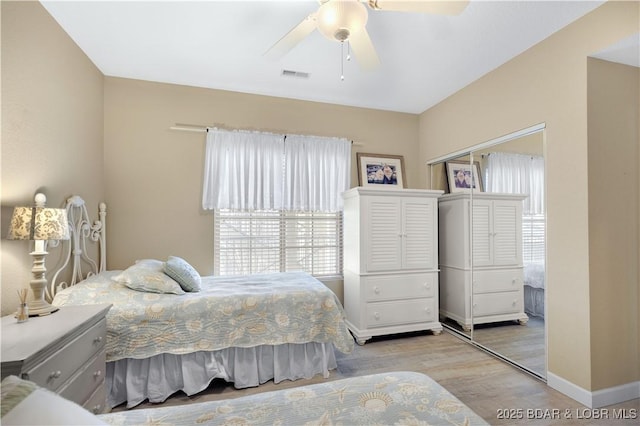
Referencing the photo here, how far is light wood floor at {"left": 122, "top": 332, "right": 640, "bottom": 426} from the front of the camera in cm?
215

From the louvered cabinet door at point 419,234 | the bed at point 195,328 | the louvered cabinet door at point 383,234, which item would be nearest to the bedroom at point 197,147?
the bed at point 195,328

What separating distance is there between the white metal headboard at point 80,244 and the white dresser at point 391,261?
260cm

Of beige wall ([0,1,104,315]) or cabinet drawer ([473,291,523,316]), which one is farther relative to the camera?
cabinet drawer ([473,291,523,316])

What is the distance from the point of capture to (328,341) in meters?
2.57

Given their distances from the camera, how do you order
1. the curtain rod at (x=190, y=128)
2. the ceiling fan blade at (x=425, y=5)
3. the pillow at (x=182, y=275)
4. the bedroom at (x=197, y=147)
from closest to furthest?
the ceiling fan blade at (x=425, y=5) → the bedroom at (x=197, y=147) → the pillow at (x=182, y=275) → the curtain rod at (x=190, y=128)

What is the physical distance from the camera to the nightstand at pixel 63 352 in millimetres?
1240

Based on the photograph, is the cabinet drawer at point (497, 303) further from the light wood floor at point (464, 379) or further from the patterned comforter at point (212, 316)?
the patterned comforter at point (212, 316)

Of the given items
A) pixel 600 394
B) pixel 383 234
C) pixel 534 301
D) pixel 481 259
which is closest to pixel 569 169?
pixel 534 301

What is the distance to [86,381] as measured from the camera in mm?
1632

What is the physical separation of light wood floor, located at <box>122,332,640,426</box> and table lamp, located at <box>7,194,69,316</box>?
105 centimetres

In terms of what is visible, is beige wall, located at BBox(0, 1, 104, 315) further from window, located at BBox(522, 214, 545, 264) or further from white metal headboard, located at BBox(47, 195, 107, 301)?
window, located at BBox(522, 214, 545, 264)

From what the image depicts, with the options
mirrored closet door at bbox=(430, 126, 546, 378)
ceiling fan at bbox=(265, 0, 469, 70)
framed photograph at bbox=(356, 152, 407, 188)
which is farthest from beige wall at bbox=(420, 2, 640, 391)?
framed photograph at bbox=(356, 152, 407, 188)

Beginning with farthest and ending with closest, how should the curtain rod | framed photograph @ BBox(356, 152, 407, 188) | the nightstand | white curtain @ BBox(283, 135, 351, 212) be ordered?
framed photograph @ BBox(356, 152, 407, 188) < white curtain @ BBox(283, 135, 351, 212) < the curtain rod < the nightstand

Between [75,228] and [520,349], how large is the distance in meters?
4.09
